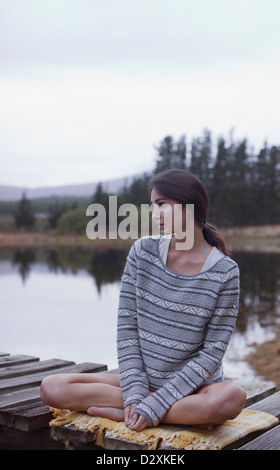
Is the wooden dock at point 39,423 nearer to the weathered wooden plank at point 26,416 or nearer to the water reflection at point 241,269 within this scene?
the weathered wooden plank at point 26,416

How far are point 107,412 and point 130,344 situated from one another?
224 millimetres

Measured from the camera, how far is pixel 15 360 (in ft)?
8.88

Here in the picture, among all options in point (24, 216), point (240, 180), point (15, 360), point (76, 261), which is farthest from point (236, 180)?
point (76, 261)

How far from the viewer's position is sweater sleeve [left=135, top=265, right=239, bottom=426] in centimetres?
166

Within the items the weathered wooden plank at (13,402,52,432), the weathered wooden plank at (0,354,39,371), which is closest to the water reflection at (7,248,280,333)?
the weathered wooden plank at (0,354,39,371)

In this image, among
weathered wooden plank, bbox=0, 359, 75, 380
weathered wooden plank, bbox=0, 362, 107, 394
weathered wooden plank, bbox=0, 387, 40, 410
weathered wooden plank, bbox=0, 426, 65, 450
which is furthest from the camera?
weathered wooden plank, bbox=0, 359, 75, 380

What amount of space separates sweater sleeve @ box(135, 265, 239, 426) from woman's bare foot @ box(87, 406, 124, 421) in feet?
0.35

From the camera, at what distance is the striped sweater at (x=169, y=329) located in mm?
1706

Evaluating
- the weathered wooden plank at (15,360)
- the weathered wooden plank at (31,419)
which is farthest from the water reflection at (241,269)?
the weathered wooden plank at (31,419)

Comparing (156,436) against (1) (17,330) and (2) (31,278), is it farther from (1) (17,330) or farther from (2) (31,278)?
(2) (31,278)

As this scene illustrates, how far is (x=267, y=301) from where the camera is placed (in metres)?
13.8

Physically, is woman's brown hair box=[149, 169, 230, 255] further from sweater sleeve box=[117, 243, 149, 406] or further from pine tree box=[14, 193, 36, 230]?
pine tree box=[14, 193, 36, 230]

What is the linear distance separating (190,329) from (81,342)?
11957mm
